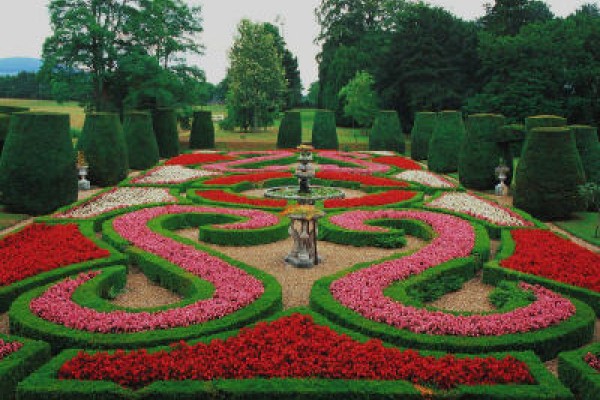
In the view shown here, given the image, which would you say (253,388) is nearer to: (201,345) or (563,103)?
(201,345)

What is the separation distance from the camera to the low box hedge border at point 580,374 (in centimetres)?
668

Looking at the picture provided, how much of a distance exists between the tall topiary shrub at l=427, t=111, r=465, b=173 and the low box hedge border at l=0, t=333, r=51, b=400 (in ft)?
77.8

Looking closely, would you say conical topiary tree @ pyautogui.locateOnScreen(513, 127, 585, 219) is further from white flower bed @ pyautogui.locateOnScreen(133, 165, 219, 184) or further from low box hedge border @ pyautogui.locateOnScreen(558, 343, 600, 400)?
white flower bed @ pyautogui.locateOnScreen(133, 165, 219, 184)

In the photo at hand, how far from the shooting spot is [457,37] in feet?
161

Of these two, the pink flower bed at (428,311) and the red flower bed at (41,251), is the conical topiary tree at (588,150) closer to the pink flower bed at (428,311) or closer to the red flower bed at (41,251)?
the pink flower bed at (428,311)

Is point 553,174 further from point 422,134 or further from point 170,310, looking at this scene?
point 422,134

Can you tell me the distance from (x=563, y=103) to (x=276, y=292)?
3763 centimetres

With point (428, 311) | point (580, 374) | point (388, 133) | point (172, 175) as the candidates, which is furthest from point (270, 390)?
point (388, 133)

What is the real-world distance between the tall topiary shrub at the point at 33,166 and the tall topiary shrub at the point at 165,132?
55.3 ft

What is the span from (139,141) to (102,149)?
592 cm

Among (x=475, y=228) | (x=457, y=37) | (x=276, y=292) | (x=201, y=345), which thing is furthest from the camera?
(x=457, y=37)

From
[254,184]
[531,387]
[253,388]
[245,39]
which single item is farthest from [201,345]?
[245,39]

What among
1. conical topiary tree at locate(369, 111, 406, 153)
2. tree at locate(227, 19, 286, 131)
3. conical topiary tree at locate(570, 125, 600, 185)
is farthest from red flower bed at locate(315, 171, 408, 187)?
tree at locate(227, 19, 286, 131)

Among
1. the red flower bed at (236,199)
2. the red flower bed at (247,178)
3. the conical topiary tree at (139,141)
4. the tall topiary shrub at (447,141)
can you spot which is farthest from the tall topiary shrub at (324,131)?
the red flower bed at (236,199)
